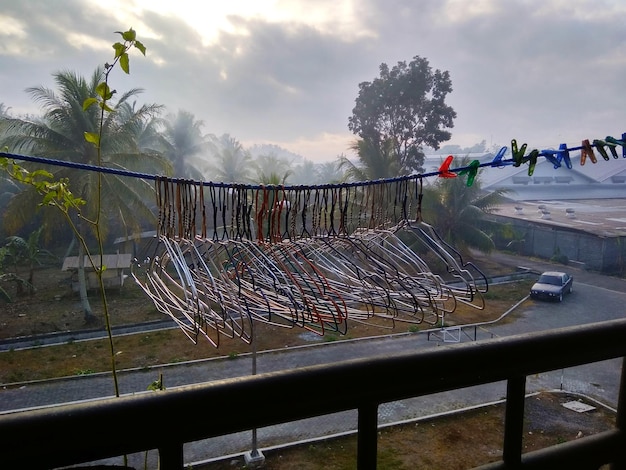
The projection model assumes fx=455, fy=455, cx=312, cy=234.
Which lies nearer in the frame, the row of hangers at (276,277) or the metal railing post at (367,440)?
the metal railing post at (367,440)

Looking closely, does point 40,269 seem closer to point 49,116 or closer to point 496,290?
point 49,116

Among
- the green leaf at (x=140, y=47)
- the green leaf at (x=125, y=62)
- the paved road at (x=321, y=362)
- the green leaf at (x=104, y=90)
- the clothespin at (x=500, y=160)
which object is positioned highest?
the green leaf at (x=140, y=47)

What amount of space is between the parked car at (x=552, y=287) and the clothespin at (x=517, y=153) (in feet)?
14.2

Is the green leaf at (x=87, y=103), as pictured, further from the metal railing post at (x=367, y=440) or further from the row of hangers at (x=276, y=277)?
the metal railing post at (x=367, y=440)

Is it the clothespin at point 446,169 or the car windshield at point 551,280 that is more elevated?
the clothespin at point 446,169

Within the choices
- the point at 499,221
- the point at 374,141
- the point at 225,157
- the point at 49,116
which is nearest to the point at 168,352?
the point at 49,116

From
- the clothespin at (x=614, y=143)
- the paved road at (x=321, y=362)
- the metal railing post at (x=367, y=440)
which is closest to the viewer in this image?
the metal railing post at (x=367, y=440)

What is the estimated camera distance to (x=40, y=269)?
668 cm

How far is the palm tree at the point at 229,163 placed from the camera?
8.59 meters

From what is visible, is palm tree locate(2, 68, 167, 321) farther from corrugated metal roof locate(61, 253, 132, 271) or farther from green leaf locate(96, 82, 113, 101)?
green leaf locate(96, 82, 113, 101)

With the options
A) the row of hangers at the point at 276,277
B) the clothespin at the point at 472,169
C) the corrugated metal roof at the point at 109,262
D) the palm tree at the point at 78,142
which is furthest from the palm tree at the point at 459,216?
the clothespin at the point at 472,169

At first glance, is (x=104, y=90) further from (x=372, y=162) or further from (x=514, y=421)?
(x=372, y=162)

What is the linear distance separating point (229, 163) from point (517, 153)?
8.28m

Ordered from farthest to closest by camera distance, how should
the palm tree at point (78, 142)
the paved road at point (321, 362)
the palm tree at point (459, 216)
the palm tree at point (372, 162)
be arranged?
the palm tree at point (459, 216) → the palm tree at point (372, 162) → the palm tree at point (78, 142) → the paved road at point (321, 362)
